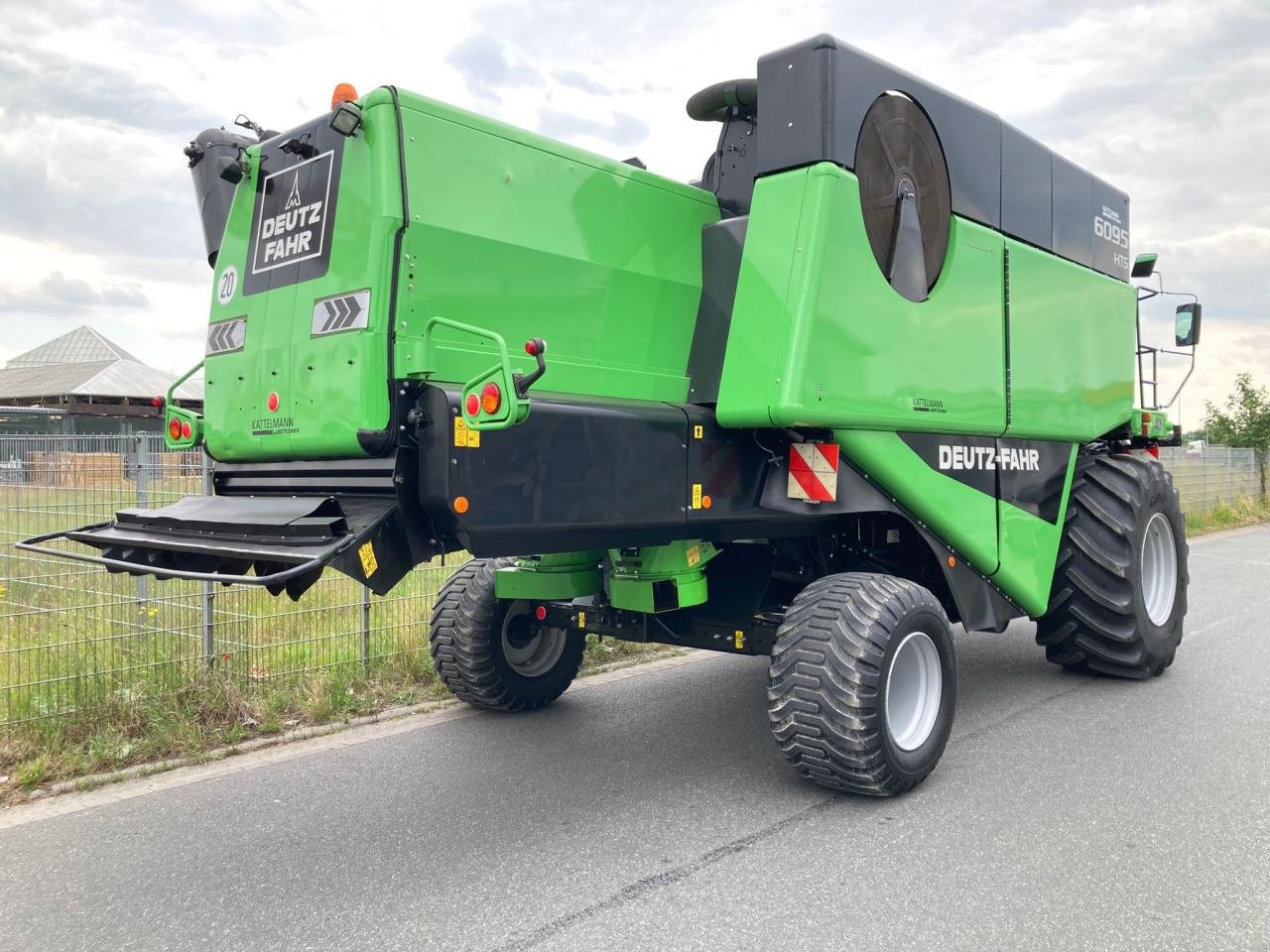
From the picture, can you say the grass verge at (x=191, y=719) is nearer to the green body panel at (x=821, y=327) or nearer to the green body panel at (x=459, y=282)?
the green body panel at (x=459, y=282)

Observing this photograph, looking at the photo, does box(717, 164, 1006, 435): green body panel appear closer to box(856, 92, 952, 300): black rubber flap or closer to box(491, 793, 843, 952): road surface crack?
box(856, 92, 952, 300): black rubber flap

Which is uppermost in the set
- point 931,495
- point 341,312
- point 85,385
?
point 85,385

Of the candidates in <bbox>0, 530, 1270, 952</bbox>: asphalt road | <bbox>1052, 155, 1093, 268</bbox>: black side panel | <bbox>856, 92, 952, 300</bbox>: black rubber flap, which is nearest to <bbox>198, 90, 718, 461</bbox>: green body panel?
<bbox>856, 92, 952, 300</bbox>: black rubber flap

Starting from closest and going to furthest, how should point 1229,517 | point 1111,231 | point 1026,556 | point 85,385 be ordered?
point 1026,556 → point 1111,231 → point 1229,517 → point 85,385

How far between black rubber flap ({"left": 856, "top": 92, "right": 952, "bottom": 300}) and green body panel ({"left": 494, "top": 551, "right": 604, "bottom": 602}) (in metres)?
1.95

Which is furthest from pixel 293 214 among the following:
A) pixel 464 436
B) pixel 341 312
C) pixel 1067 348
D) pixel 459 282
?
pixel 1067 348

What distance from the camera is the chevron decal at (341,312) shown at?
134 inches

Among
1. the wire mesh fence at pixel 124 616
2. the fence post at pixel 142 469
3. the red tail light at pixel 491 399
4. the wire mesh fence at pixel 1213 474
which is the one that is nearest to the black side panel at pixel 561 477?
the red tail light at pixel 491 399

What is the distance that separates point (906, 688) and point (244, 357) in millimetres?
3179

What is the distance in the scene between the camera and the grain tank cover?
4.12 metres

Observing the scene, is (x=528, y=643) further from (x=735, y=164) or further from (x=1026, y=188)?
(x=1026, y=188)

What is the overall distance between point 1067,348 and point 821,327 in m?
2.54

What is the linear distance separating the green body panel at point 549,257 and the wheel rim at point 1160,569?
3.91 metres

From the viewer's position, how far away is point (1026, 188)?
5461 millimetres
